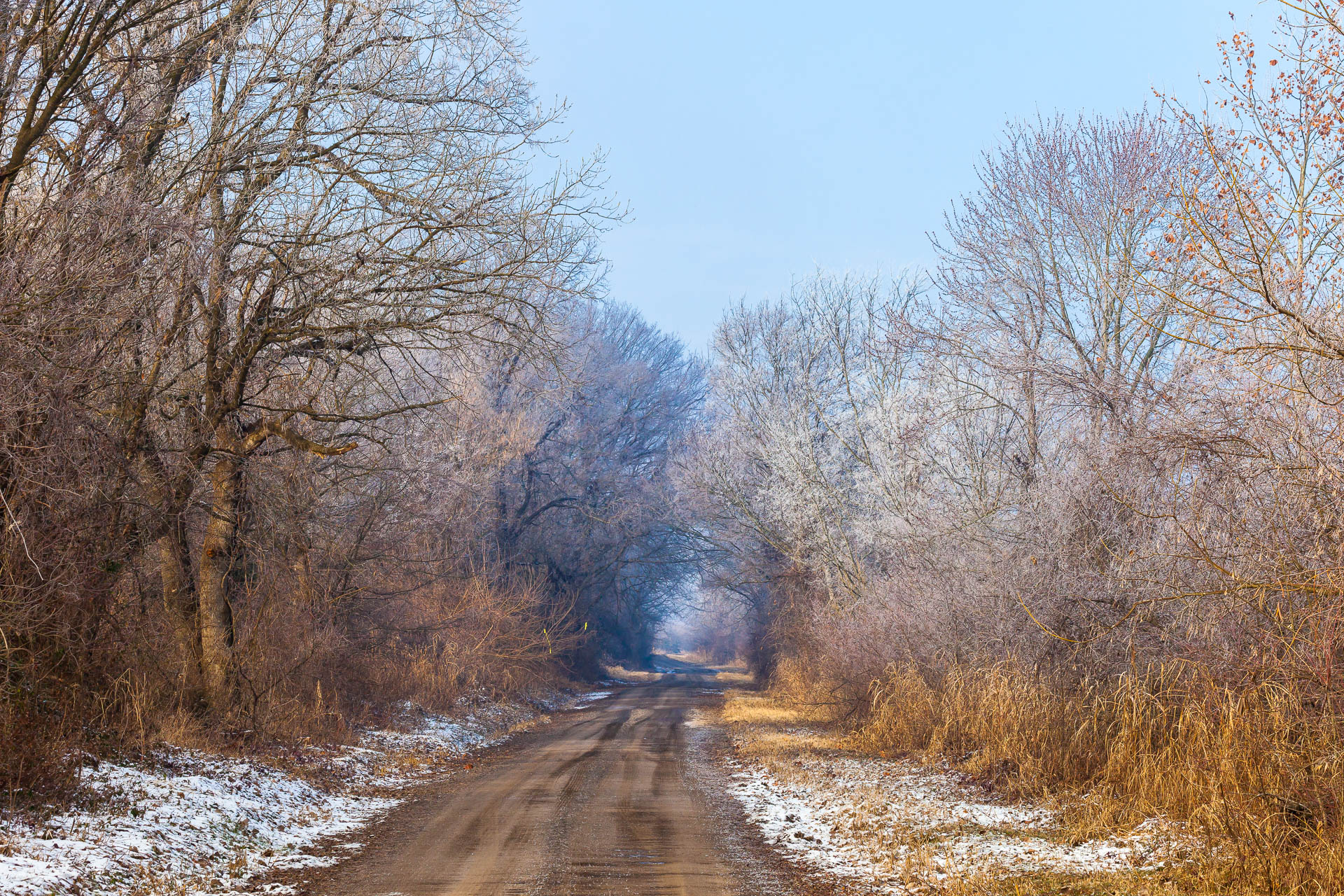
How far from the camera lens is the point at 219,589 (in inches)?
443

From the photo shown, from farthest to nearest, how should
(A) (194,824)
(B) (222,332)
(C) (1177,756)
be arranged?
(B) (222,332) → (C) (1177,756) → (A) (194,824)

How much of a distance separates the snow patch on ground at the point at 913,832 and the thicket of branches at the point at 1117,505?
0.60 m

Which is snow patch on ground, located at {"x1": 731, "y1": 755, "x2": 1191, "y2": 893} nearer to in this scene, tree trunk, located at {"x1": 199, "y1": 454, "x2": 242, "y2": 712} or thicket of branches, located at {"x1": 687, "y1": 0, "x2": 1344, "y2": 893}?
thicket of branches, located at {"x1": 687, "y1": 0, "x2": 1344, "y2": 893}

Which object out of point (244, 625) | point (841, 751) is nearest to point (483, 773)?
point (244, 625)

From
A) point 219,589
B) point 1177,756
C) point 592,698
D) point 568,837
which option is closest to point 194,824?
point 568,837

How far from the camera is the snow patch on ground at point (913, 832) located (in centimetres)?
707

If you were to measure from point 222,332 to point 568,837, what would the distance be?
694cm

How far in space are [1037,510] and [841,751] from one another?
15.1 ft

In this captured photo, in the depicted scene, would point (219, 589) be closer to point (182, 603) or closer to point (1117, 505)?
point (182, 603)

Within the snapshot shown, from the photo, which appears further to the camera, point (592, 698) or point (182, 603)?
point (592, 698)

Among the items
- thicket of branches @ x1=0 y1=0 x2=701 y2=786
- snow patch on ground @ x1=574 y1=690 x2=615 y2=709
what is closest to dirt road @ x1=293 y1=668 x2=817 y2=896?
thicket of branches @ x1=0 y1=0 x2=701 y2=786

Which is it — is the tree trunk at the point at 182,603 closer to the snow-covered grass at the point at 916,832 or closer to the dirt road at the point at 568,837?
the dirt road at the point at 568,837

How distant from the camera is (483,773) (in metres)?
12.7

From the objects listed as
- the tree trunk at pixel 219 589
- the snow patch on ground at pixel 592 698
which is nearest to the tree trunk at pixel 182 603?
the tree trunk at pixel 219 589
